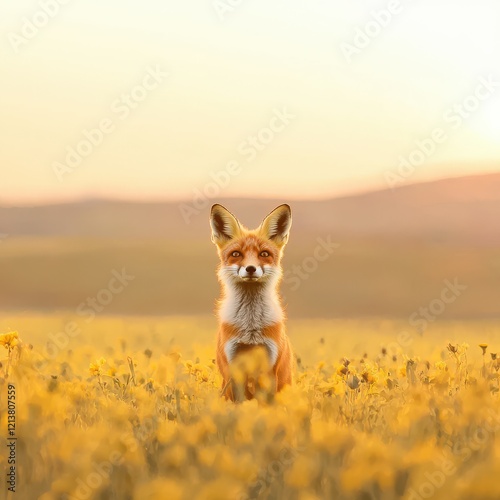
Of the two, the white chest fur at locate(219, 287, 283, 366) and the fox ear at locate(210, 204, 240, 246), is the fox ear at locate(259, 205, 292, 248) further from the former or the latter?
the white chest fur at locate(219, 287, 283, 366)

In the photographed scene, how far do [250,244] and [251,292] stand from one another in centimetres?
60

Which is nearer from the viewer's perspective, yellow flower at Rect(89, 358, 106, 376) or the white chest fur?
the white chest fur

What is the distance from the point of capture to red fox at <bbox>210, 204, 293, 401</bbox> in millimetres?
7309

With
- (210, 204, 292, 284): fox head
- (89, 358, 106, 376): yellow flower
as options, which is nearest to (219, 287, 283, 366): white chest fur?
(210, 204, 292, 284): fox head

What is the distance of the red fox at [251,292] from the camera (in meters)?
7.31

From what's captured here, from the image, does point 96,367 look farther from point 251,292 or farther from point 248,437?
point 248,437

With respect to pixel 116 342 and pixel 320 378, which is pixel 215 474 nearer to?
pixel 320 378

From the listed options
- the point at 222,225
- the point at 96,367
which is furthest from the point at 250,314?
the point at 96,367

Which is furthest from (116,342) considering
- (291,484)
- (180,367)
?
(291,484)

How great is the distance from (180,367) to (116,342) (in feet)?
6.01

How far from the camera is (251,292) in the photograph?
25.7 ft

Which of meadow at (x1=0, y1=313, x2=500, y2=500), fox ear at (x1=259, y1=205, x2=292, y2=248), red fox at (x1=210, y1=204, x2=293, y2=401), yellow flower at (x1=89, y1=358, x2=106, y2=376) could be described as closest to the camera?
meadow at (x1=0, y1=313, x2=500, y2=500)

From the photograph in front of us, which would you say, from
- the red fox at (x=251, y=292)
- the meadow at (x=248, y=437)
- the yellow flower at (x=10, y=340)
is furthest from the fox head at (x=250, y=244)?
the yellow flower at (x=10, y=340)

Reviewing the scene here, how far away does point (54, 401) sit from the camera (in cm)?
477
